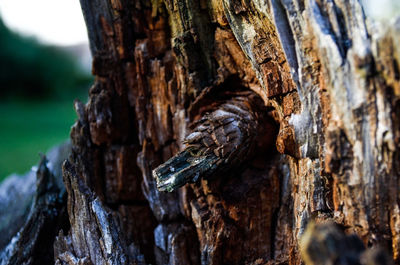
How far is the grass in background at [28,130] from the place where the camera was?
5680 millimetres

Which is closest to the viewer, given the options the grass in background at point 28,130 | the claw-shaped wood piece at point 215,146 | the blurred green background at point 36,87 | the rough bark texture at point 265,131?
the rough bark texture at point 265,131

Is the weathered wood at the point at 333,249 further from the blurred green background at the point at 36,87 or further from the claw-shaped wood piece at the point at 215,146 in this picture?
the blurred green background at the point at 36,87

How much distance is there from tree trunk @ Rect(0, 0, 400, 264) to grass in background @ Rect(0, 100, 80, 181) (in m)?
2.82

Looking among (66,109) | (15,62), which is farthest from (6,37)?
(66,109)

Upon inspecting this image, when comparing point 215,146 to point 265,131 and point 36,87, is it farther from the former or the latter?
point 36,87

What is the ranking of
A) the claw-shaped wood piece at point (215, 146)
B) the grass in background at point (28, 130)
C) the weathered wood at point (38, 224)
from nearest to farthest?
the claw-shaped wood piece at point (215, 146) → the weathered wood at point (38, 224) → the grass in background at point (28, 130)

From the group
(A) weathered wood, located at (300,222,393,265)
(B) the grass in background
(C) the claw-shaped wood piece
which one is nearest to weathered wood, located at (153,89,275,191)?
(C) the claw-shaped wood piece

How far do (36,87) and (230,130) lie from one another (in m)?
10.1

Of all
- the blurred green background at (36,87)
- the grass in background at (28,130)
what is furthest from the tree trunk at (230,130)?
the blurred green background at (36,87)

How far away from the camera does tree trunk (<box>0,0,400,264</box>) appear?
5.45ft

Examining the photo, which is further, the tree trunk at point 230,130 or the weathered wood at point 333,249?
the tree trunk at point 230,130

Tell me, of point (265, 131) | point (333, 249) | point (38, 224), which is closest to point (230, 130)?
point (265, 131)

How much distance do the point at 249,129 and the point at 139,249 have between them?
3.59ft

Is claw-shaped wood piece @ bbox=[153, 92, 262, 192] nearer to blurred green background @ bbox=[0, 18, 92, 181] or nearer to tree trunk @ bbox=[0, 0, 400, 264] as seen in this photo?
tree trunk @ bbox=[0, 0, 400, 264]
